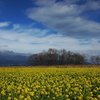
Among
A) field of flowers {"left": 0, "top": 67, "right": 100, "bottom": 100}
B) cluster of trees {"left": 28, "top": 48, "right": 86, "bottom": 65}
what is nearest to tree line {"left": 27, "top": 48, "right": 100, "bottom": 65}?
cluster of trees {"left": 28, "top": 48, "right": 86, "bottom": 65}

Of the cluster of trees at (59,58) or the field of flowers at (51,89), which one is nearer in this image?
the field of flowers at (51,89)

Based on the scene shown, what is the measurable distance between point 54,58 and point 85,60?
341 inches

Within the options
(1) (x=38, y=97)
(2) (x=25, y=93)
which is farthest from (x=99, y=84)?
(2) (x=25, y=93)

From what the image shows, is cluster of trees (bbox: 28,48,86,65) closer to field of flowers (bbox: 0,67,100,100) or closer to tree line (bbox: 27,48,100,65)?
tree line (bbox: 27,48,100,65)

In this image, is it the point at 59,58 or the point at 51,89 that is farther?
the point at 59,58

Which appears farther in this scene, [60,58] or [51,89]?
[60,58]

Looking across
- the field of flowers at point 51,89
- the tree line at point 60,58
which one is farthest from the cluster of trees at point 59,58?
the field of flowers at point 51,89

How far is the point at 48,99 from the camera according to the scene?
13.7 feet

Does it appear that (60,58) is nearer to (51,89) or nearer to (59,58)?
(59,58)

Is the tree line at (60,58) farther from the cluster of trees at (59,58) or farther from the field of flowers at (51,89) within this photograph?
the field of flowers at (51,89)

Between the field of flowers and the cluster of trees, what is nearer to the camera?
the field of flowers

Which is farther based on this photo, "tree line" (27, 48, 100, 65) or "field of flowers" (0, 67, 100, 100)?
"tree line" (27, 48, 100, 65)

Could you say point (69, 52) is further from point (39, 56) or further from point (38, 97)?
point (38, 97)

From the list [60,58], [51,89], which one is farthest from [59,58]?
[51,89]
